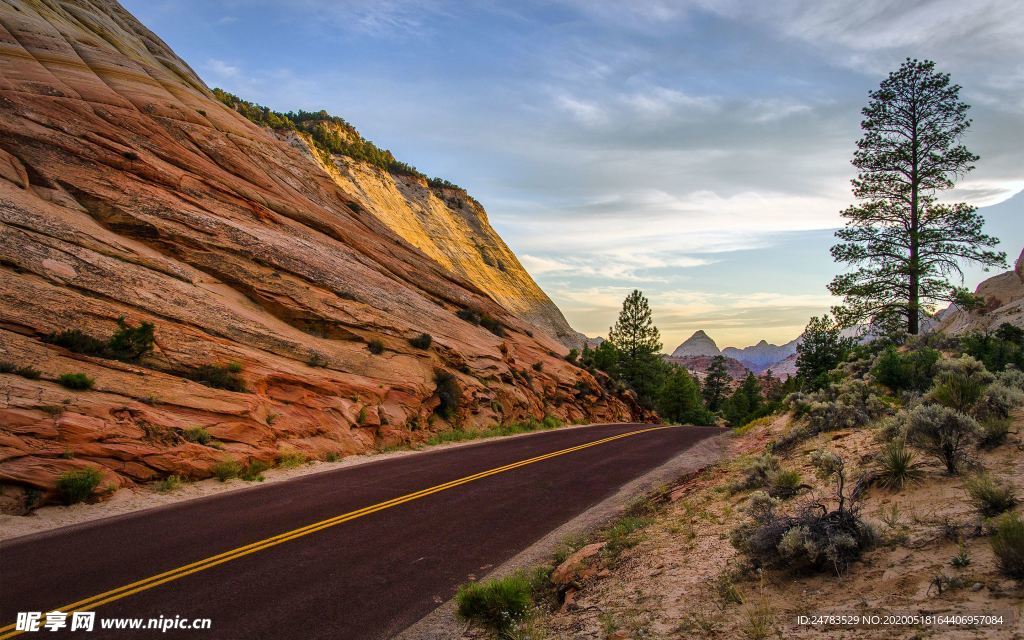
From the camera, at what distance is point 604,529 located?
9.01 m

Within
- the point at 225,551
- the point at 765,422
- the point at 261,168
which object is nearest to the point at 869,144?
the point at 765,422

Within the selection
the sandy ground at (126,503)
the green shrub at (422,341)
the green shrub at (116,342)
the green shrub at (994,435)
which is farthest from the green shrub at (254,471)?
the green shrub at (994,435)

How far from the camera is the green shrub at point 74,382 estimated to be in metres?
11.4

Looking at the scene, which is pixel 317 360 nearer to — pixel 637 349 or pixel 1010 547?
pixel 1010 547

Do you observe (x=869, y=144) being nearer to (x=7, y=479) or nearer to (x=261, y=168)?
(x=7, y=479)

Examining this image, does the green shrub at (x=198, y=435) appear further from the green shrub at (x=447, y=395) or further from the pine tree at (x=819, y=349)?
the pine tree at (x=819, y=349)

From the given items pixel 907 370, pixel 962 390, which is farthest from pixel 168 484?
pixel 907 370

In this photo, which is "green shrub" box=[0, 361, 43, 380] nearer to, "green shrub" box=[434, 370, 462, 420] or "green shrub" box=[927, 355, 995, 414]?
"green shrub" box=[434, 370, 462, 420]

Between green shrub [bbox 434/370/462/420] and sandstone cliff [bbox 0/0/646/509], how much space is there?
95 mm

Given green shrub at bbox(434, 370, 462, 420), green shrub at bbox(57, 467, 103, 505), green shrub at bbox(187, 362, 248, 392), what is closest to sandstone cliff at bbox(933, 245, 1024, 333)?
green shrub at bbox(434, 370, 462, 420)

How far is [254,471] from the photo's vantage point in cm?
1257

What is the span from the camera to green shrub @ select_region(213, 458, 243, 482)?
12.0 meters

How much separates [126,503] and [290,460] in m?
4.24

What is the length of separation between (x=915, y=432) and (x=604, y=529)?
4735 mm
